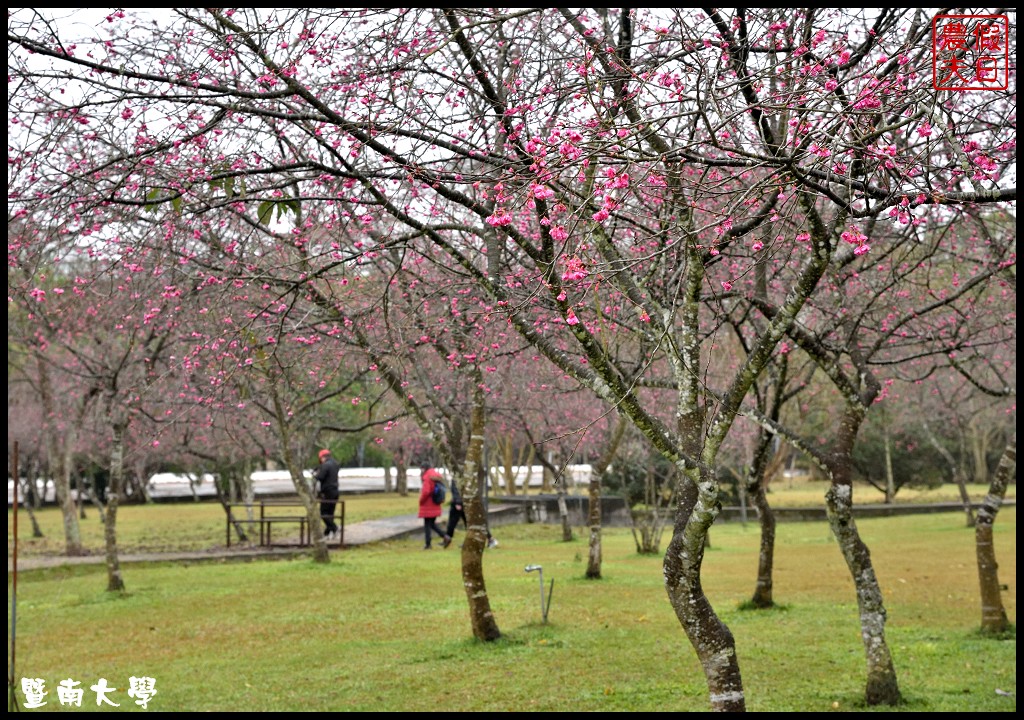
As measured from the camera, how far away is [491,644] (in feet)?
30.5

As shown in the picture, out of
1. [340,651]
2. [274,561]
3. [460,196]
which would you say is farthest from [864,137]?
[274,561]

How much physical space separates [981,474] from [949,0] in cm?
3557

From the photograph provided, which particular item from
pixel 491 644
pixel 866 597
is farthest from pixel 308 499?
pixel 866 597

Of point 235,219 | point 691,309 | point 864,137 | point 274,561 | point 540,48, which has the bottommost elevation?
point 274,561

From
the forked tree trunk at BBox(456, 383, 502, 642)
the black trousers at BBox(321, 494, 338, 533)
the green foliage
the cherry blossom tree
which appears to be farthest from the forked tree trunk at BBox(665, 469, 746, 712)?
the green foliage

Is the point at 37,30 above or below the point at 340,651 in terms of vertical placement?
above

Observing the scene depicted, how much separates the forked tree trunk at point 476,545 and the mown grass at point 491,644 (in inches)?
7.8

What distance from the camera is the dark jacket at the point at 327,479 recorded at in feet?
67.8

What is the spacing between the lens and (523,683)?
783 cm

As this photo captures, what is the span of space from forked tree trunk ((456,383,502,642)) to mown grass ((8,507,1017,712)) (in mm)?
198

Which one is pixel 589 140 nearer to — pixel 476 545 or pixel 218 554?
pixel 476 545

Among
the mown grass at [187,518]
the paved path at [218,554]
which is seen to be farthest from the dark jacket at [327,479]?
the mown grass at [187,518]

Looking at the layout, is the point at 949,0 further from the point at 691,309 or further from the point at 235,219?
the point at 235,219

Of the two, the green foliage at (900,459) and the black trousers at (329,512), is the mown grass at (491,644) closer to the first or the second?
the black trousers at (329,512)
